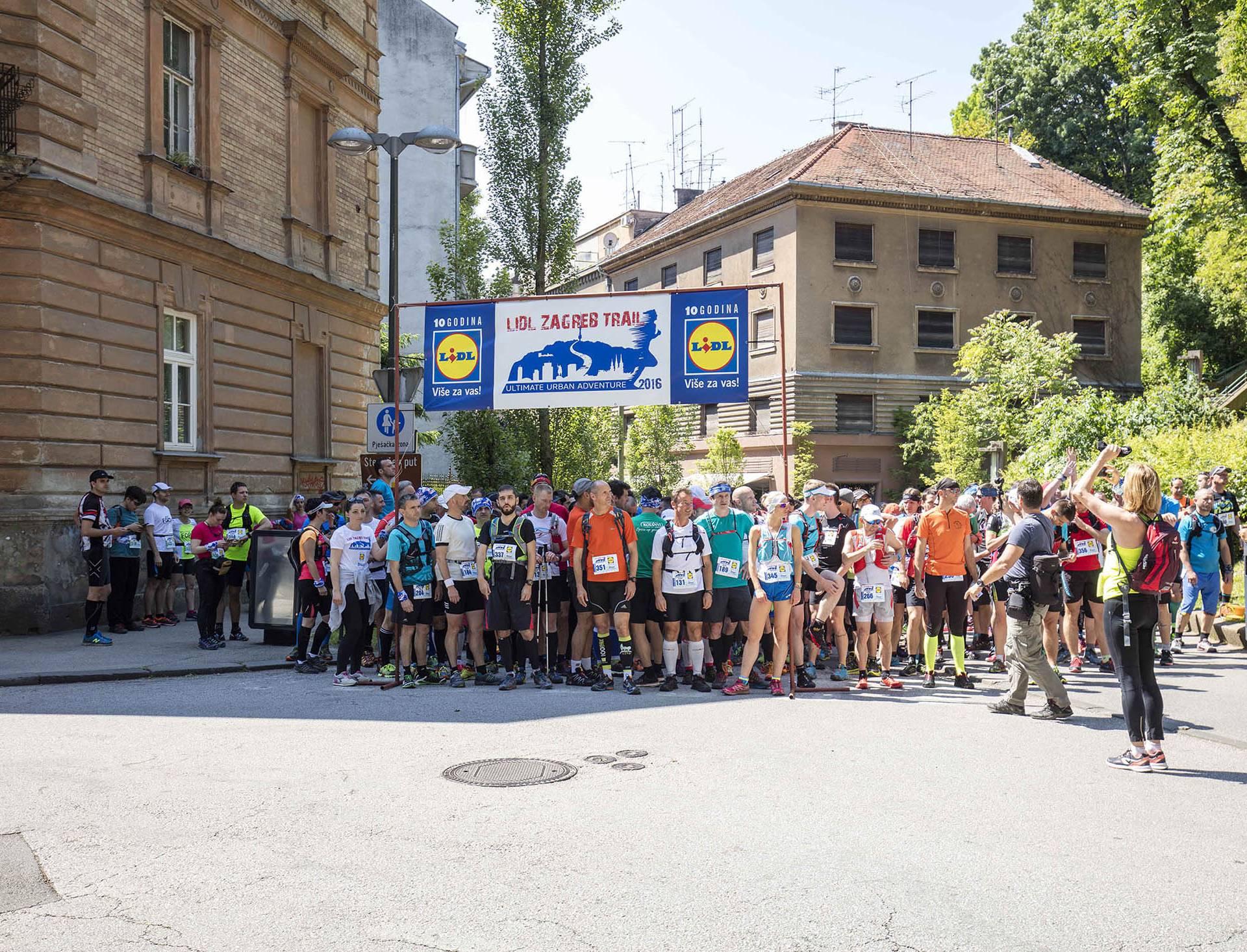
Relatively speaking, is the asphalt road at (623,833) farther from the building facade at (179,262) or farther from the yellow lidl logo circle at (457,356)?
the yellow lidl logo circle at (457,356)

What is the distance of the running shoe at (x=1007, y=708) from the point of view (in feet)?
30.7

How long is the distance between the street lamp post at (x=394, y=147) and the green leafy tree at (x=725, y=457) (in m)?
25.9

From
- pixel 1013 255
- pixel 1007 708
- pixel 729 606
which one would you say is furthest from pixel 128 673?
pixel 1013 255

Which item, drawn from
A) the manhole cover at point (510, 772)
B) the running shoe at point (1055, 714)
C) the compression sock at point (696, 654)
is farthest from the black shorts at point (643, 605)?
the manhole cover at point (510, 772)

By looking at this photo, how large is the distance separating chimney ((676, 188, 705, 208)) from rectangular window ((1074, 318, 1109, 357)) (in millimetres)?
23170

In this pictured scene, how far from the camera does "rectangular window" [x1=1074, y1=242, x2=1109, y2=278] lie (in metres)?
47.1

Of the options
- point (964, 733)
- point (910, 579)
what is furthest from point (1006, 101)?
point (964, 733)

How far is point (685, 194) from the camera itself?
205 ft

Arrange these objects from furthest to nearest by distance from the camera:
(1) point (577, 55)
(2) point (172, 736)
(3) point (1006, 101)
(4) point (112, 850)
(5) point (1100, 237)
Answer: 1. (3) point (1006, 101)
2. (5) point (1100, 237)
3. (1) point (577, 55)
4. (2) point (172, 736)
5. (4) point (112, 850)

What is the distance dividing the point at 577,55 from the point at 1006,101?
3322cm

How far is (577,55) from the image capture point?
28625 mm

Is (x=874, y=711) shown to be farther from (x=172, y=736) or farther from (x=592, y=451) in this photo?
(x=592, y=451)

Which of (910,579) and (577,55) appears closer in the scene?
(910,579)

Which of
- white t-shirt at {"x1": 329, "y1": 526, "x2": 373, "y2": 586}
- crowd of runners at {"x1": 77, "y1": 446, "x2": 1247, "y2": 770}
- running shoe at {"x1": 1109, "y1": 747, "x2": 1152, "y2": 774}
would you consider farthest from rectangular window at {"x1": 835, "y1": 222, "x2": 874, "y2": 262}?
running shoe at {"x1": 1109, "y1": 747, "x2": 1152, "y2": 774}
